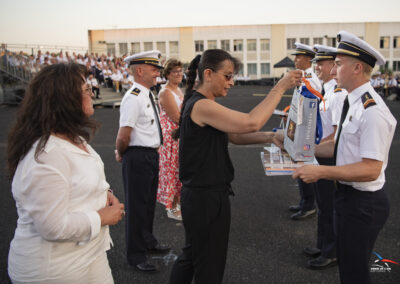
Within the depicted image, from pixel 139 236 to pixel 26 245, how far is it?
1.93 m

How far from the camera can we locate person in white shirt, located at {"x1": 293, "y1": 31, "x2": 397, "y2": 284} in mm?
2158

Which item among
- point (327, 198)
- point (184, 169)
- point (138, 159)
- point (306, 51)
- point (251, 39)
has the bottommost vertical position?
point (327, 198)

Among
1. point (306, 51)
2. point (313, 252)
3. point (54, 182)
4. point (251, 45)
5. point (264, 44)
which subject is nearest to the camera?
point (54, 182)

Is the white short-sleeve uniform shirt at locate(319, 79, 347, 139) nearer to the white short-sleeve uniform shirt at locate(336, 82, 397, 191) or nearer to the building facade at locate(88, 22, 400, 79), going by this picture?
the white short-sleeve uniform shirt at locate(336, 82, 397, 191)

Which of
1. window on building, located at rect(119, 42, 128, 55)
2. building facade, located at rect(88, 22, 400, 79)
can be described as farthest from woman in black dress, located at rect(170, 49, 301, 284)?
window on building, located at rect(119, 42, 128, 55)

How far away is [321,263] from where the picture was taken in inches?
138

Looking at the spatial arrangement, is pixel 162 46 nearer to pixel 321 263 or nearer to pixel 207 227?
pixel 321 263

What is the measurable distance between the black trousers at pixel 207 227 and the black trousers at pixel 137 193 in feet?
3.97

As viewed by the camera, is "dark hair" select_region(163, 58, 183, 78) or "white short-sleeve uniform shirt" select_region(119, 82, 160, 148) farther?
"dark hair" select_region(163, 58, 183, 78)

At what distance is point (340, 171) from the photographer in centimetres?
219

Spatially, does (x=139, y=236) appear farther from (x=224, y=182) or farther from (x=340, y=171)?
(x=340, y=171)

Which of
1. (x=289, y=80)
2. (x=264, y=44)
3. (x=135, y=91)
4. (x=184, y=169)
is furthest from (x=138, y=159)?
(x=264, y=44)

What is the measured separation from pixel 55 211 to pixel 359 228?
1850 mm

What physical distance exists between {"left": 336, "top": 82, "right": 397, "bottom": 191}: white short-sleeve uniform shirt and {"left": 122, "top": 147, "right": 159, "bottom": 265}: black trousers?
74.9 inches
